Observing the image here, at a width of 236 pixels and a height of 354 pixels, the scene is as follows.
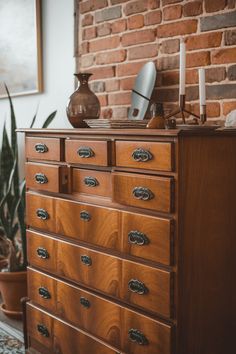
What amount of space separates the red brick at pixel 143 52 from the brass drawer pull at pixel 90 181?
0.86 meters

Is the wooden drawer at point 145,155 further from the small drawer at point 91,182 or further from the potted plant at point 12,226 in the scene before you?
the potted plant at point 12,226

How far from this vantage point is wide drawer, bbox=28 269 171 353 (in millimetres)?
1939

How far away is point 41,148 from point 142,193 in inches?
28.0

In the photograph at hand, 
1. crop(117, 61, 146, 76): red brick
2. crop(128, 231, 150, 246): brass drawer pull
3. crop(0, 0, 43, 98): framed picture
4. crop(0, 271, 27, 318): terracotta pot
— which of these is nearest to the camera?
crop(128, 231, 150, 246): brass drawer pull

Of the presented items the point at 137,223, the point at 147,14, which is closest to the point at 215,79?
the point at 147,14

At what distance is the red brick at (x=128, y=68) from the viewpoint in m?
2.75

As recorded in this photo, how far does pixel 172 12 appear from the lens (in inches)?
100

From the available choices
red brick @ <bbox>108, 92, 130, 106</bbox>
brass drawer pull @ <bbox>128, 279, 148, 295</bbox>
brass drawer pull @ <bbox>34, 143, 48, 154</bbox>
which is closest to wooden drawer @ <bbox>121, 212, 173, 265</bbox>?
brass drawer pull @ <bbox>128, 279, 148, 295</bbox>

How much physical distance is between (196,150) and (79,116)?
769mm

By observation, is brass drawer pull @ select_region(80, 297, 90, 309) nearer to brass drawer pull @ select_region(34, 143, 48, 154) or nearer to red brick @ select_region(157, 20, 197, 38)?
brass drawer pull @ select_region(34, 143, 48, 154)

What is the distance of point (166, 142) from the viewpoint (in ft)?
5.92

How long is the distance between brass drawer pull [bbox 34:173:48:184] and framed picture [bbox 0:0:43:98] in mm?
1196

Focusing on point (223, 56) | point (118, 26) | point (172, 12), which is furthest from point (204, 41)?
point (118, 26)

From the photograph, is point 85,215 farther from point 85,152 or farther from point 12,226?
point 12,226
